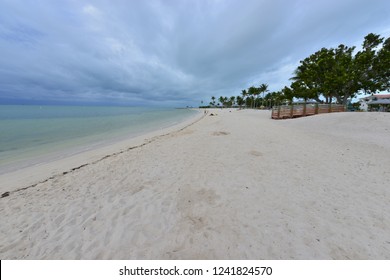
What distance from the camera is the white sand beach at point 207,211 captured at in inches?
105

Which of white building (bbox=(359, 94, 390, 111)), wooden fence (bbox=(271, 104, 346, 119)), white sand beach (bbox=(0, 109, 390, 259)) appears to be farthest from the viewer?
white building (bbox=(359, 94, 390, 111))

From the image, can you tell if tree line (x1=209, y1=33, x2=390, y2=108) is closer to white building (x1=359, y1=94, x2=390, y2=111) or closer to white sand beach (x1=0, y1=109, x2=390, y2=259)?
white building (x1=359, y1=94, x2=390, y2=111)

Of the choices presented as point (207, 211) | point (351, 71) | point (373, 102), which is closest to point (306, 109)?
point (351, 71)

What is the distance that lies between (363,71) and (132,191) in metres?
37.8

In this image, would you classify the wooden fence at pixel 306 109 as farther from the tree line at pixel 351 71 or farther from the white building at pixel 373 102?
the white building at pixel 373 102

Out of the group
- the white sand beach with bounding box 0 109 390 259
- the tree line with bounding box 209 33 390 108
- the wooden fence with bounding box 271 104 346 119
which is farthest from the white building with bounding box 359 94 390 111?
the white sand beach with bounding box 0 109 390 259

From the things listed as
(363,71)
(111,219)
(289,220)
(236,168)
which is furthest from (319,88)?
(111,219)

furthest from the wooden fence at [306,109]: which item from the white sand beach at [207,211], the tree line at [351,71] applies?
the white sand beach at [207,211]

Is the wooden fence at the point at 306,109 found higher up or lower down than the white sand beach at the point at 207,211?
higher up

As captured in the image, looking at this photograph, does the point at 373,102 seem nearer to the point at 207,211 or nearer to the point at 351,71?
the point at 351,71

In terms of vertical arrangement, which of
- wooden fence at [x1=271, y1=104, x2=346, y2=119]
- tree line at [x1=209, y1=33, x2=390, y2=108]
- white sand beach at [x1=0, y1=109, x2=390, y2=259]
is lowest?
white sand beach at [x1=0, y1=109, x2=390, y2=259]

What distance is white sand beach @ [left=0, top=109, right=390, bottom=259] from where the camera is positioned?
267cm

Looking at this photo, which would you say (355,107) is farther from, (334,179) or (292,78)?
(334,179)

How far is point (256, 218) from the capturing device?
3.30 m
